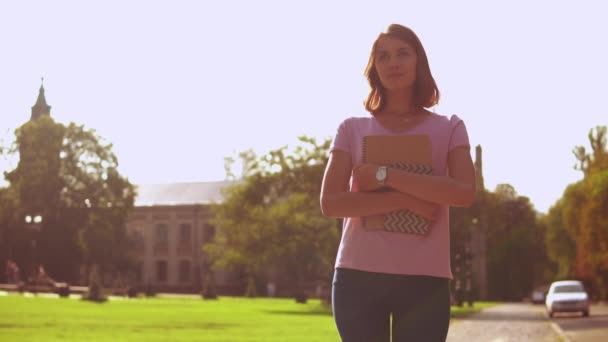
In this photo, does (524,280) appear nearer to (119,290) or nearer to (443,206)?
(119,290)

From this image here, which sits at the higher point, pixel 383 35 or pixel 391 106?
pixel 383 35

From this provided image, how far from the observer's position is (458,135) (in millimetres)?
2975

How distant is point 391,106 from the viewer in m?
3.07

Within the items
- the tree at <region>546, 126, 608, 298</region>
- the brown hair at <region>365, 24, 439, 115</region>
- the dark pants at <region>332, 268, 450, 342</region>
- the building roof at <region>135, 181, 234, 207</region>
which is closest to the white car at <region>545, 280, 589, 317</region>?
the tree at <region>546, 126, 608, 298</region>

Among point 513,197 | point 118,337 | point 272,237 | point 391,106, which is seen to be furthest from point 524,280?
point 391,106

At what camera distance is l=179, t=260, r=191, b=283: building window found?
99.9 metres

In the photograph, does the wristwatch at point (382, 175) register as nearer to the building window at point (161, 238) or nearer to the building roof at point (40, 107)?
the building window at point (161, 238)

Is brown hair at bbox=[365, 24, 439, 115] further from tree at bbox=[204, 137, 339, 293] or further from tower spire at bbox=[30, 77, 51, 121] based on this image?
tower spire at bbox=[30, 77, 51, 121]

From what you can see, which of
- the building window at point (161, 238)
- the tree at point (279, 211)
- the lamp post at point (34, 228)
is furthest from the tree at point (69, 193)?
the building window at point (161, 238)

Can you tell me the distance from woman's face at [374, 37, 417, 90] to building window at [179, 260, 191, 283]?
9811 cm

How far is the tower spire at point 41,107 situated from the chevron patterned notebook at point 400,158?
374 ft

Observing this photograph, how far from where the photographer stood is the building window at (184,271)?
3932 inches

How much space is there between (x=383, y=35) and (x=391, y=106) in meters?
0.22

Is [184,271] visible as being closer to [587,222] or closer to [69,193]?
[69,193]
